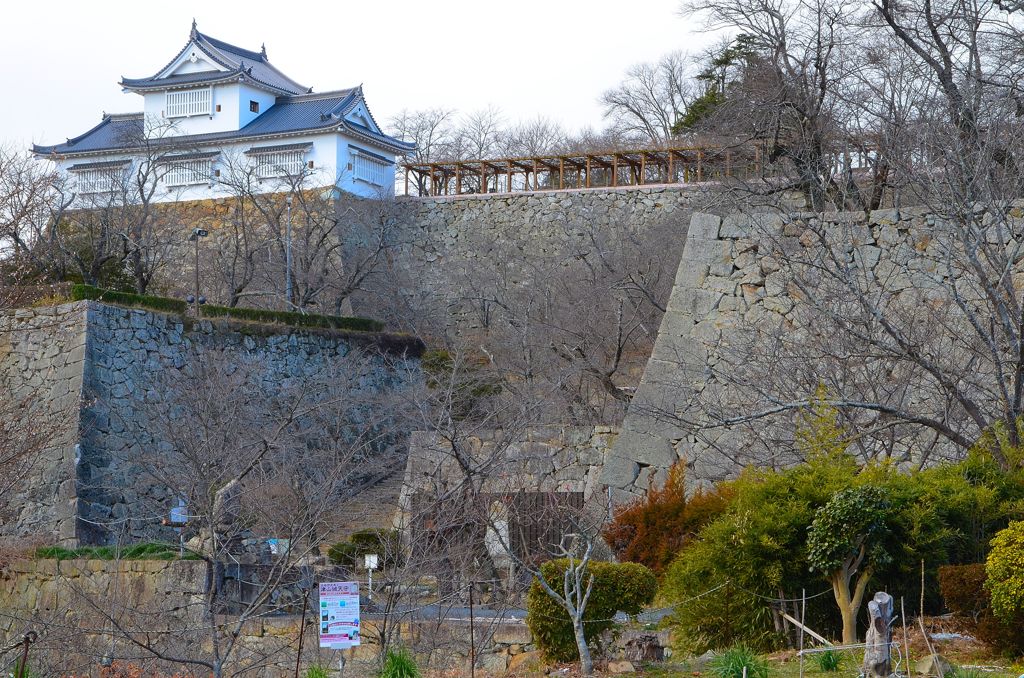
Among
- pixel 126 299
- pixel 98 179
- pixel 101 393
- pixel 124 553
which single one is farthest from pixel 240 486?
pixel 98 179

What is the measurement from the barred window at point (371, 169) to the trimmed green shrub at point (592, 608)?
28.6 m

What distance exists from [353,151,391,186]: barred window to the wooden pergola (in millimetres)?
923

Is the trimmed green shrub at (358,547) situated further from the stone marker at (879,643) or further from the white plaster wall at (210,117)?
the white plaster wall at (210,117)

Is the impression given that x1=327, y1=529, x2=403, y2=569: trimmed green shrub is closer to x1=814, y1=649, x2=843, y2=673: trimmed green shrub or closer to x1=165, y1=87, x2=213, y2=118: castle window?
x1=814, y1=649, x2=843, y2=673: trimmed green shrub

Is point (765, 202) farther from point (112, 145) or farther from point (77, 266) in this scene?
point (112, 145)

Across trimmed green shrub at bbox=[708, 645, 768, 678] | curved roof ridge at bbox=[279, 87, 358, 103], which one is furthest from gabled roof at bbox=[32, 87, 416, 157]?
trimmed green shrub at bbox=[708, 645, 768, 678]

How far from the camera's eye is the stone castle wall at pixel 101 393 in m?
20.4

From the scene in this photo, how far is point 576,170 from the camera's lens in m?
34.5

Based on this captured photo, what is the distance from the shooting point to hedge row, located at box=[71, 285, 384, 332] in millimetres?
→ 22375

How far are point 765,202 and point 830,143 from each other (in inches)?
69.7

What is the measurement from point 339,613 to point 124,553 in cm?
785

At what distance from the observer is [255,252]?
31562mm

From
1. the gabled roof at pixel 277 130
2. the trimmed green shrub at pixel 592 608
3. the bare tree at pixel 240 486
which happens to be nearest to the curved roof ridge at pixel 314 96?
the gabled roof at pixel 277 130

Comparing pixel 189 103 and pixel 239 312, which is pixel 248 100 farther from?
pixel 239 312
